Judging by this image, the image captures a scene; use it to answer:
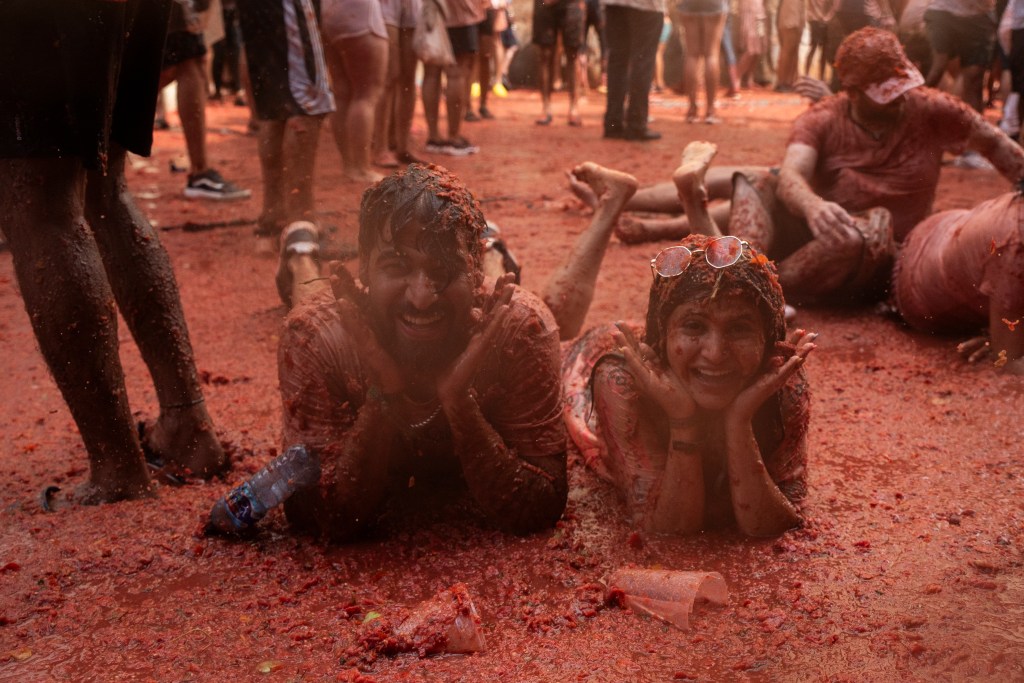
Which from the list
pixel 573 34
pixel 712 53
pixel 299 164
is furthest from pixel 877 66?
pixel 573 34

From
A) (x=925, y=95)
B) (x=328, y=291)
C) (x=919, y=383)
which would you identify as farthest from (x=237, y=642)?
(x=925, y=95)

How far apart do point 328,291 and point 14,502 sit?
122cm

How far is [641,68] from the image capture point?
A: 10.5 meters

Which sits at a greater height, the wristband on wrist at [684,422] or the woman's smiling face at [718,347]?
the woman's smiling face at [718,347]

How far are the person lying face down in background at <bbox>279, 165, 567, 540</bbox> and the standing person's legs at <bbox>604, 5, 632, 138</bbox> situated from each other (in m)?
7.86

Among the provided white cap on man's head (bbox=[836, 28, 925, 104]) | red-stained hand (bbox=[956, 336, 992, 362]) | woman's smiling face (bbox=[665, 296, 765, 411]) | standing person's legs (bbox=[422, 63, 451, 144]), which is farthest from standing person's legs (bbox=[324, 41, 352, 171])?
woman's smiling face (bbox=[665, 296, 765, 411])

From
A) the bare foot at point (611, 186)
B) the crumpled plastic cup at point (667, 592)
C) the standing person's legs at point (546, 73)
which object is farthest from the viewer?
the standing person's legs at point (546, 73)

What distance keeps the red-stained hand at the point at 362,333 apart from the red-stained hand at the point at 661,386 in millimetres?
637

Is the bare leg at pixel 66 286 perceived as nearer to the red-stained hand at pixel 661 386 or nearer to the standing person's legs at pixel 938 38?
the red-stained hand at pixel 661 386

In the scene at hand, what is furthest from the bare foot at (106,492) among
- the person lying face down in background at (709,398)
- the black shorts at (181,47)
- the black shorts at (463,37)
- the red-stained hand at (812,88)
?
the black shorts at (463,37)

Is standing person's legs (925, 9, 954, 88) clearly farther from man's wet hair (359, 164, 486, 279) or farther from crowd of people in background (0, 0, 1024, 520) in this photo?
man's wet hair (359, 164, 486, 279)

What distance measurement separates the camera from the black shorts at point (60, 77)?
101 inches

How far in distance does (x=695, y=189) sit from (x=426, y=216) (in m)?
1.93

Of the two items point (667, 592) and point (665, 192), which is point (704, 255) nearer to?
point (667, 592)
